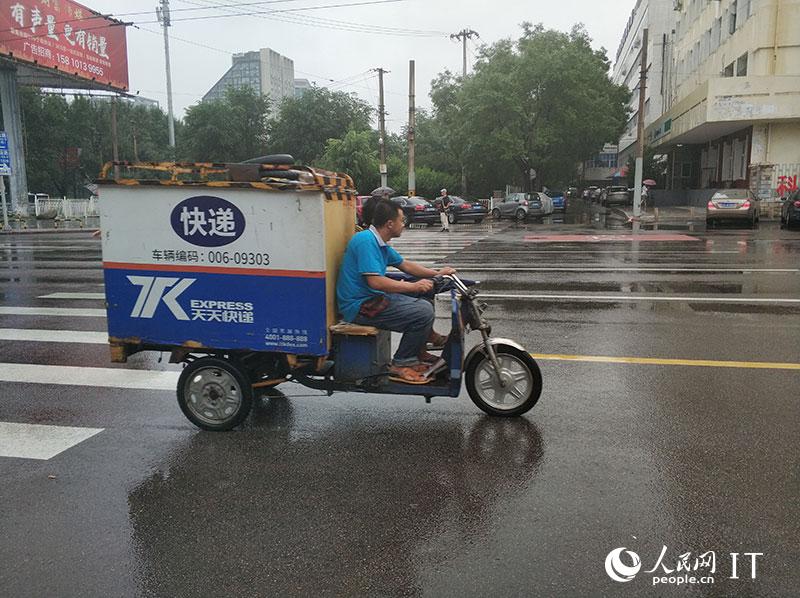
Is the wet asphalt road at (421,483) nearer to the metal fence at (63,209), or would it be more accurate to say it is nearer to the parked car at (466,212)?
the parked car at (466,212)

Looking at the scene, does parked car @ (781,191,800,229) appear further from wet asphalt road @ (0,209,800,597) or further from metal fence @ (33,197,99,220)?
metal fence @ (33,197,99,220)

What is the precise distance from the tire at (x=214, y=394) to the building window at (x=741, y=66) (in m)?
36.1

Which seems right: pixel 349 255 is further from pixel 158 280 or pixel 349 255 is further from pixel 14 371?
pixel 14 371

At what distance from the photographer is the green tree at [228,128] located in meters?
57.9

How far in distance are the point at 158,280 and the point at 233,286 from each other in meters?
0.56

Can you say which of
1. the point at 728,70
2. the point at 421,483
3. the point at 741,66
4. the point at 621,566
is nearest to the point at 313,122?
the point at 728,70

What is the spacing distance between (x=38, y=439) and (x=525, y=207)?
32.5 metres

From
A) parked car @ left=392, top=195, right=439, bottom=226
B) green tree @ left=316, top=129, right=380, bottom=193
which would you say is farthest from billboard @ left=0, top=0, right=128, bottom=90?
parked car @ left=392, top=195, right=439, bottom=226

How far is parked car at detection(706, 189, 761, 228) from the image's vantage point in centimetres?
2430

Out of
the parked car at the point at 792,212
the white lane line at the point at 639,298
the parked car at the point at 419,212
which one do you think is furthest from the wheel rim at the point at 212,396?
the parked car at the point at 419,212

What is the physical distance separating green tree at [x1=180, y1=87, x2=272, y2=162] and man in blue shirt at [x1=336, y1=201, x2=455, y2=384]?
54989 millimetres

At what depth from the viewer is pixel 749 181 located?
3064cm

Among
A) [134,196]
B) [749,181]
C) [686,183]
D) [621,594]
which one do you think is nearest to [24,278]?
[134,196]

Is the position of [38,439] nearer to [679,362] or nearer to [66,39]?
[679,362]
